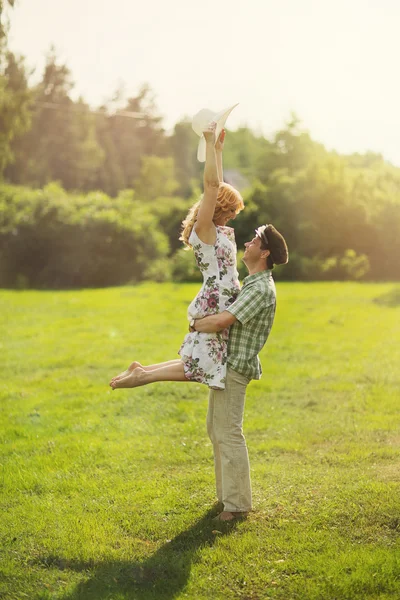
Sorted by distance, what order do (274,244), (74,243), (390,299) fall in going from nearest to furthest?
(274,244) → (390,299) → (74,243)

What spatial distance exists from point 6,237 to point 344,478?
20.1 metres

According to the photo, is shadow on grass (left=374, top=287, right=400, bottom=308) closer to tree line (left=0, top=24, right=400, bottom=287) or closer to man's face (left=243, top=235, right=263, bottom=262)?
tree line (left=0, top=24, right=400, bottom=287)

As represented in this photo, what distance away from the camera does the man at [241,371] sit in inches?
215

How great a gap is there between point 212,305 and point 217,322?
15cm

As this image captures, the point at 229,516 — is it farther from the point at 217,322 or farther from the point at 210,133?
the point at 210,133

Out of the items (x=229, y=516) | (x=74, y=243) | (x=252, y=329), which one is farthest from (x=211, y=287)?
A: (x=74, y=243)

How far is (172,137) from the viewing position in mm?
79812

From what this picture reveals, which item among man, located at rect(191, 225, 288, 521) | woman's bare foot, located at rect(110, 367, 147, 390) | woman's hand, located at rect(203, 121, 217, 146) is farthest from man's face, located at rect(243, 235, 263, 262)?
woman's bare foot, located at rect(110, 367, 147, 390)

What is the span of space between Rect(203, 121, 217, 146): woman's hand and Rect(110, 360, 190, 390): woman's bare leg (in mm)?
1561

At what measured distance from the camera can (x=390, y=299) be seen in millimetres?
19797

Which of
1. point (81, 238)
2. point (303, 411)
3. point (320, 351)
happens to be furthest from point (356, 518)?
point (81, 238)

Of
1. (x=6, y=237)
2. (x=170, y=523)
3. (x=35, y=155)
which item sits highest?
(x=35, y=155)

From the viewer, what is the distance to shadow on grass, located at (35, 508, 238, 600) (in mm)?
4543

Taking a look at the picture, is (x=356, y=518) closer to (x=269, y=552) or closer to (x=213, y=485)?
(x=269, y=552)
